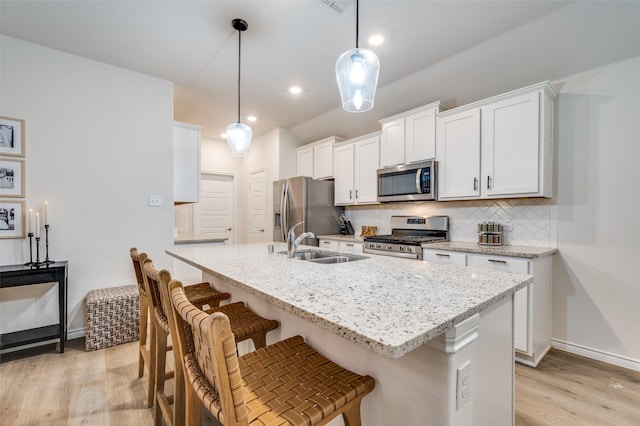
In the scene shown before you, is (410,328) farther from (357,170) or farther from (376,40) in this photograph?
(357,170)

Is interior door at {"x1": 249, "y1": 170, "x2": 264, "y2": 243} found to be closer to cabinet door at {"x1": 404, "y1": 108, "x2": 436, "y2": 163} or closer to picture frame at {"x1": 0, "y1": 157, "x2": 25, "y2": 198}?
cabinet door at {"x1": 404, "y1": 108, "x2": 436, "y2": 163}

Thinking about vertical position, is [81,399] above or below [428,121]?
below

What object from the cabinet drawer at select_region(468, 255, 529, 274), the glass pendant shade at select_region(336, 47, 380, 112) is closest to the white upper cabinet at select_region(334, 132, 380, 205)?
the cabinet drawer at select_region(468, 255, 529, 274)

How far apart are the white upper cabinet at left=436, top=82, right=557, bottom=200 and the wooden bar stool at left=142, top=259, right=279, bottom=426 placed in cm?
239

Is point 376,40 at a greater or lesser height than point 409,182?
greater

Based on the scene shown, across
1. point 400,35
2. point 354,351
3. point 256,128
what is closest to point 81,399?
point 354,351

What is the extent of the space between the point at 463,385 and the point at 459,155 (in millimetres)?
2581

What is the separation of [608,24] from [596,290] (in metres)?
2.07

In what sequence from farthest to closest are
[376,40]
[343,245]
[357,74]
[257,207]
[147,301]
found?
[257,207] < [343,245] < [376,40] < [147,301] < [357,74]

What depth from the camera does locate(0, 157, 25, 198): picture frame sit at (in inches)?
98.2

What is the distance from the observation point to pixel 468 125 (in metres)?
2.86

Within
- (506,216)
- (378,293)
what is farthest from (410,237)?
(378,293)

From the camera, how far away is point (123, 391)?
192 cm

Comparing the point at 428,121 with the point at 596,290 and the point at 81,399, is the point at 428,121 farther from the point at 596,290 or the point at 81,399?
the point at 81,399
